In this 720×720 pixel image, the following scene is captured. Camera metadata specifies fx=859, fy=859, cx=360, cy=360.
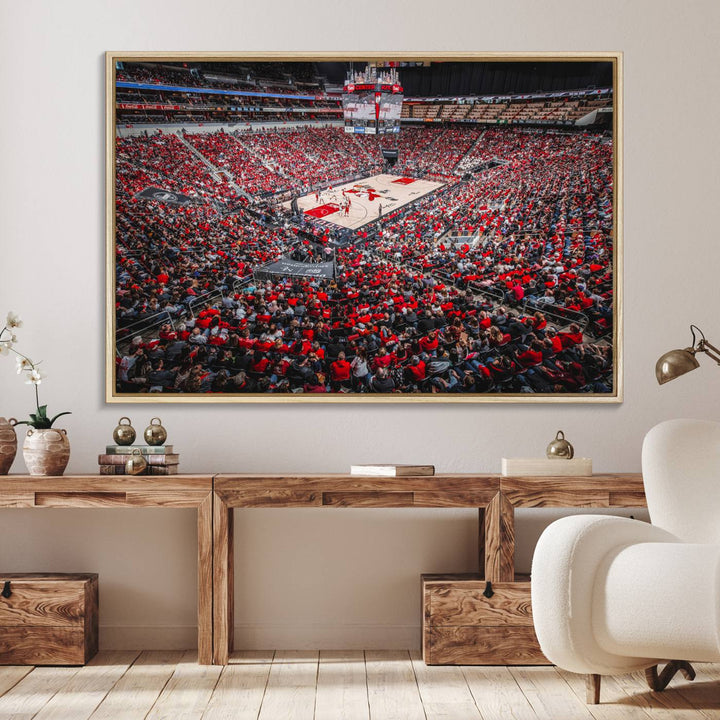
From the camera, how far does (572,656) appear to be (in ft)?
7.41

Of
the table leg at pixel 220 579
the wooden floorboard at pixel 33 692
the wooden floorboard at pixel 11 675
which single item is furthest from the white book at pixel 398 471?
the wooden floorboard at pixel 11 675

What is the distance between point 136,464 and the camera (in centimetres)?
296

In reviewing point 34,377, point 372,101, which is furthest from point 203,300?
point 372,101

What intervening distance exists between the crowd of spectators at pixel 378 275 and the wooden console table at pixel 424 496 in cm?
50

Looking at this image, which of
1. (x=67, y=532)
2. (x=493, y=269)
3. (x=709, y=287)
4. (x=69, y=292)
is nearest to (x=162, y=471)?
(x=67, y=532)

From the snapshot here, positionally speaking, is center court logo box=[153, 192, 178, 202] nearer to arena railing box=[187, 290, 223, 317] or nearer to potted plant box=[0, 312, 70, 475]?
arena railing box=[187, 290, 223, 317]

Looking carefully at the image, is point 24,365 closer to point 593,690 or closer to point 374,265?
point 374,265

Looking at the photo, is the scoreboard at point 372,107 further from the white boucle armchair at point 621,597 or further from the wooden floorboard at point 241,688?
the wooden floorboard at point 241,688

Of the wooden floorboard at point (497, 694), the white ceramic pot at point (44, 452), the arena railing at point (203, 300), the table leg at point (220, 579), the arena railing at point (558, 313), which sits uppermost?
the arena railing at point (203, 300)

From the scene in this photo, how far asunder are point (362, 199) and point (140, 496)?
1.41 metres

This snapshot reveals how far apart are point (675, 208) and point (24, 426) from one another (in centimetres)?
267

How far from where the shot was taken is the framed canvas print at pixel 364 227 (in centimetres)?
332

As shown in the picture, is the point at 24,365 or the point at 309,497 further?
the point at 24,365

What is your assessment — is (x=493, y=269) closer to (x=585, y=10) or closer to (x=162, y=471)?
(x=585, y=10)
